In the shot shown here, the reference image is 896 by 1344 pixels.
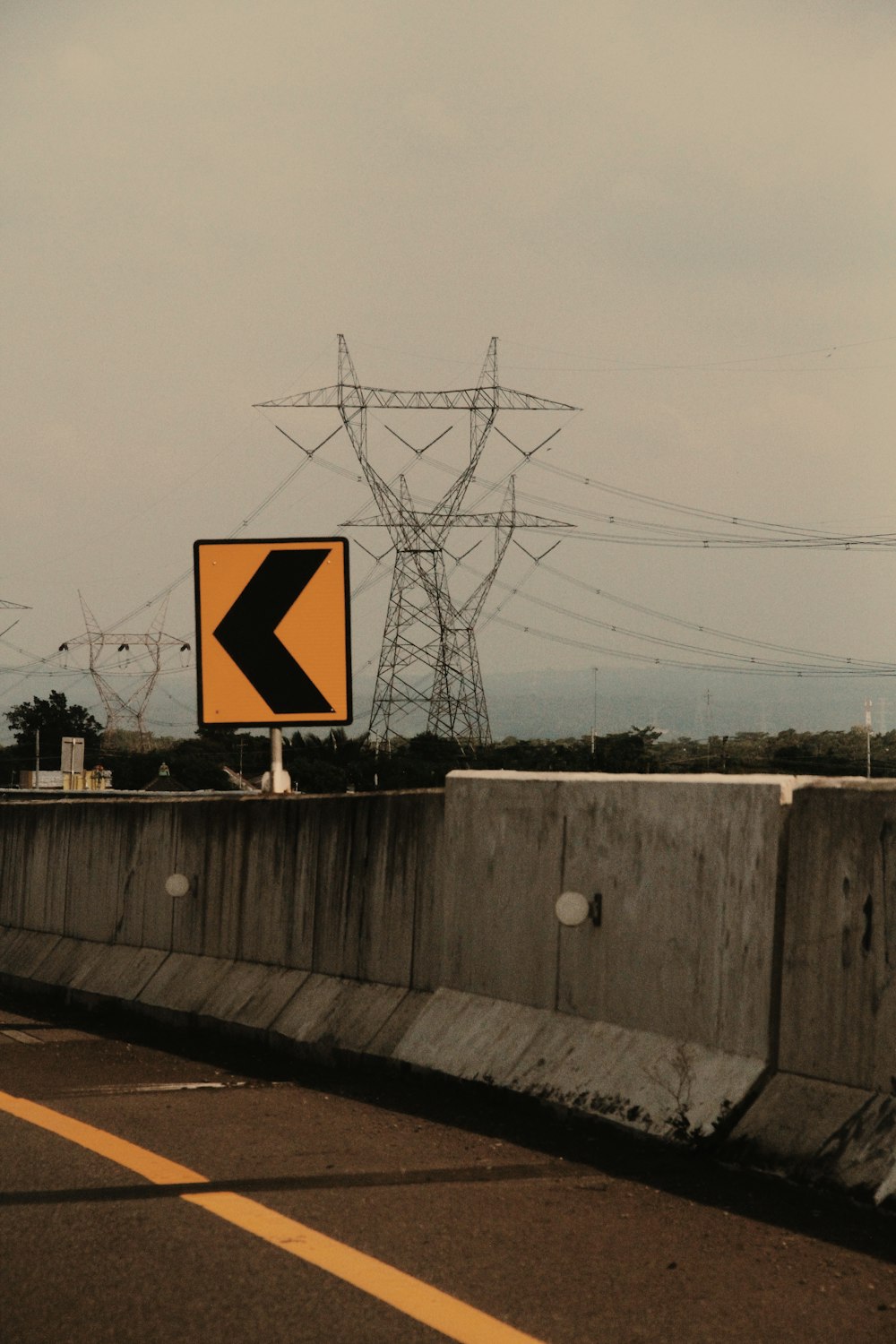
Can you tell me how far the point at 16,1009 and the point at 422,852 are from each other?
3.62m

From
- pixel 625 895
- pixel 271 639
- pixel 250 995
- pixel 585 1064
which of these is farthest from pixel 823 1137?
pixel 271 639

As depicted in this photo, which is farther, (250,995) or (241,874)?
(241,874)

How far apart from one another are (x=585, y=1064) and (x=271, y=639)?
359 centimetres

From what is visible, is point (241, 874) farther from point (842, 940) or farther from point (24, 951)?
point (842, 940)

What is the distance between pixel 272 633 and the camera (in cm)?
956

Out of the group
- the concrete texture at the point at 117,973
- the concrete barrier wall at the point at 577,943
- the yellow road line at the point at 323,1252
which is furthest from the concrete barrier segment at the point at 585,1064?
the concrete texture at the point at 117,973

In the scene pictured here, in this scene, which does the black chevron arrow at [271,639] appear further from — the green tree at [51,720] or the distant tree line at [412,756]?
the green tree at [51,720]

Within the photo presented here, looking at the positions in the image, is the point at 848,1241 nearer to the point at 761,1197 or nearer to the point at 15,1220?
the point at 761,1197

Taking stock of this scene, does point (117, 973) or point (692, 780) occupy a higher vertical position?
point (692, 780)

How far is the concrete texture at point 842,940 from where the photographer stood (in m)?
5.64

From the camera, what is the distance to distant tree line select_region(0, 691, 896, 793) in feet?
211

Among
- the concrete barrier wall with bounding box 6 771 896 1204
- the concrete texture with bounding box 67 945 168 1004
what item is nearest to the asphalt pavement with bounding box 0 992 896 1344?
the concrete barrier wall with bounding box 6 771 896 1204

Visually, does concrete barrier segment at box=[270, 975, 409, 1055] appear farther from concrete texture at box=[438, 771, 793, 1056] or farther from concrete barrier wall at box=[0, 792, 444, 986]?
concrete texture at box=[438, 771, 793, 1056]

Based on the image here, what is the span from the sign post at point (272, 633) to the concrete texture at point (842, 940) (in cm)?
386
